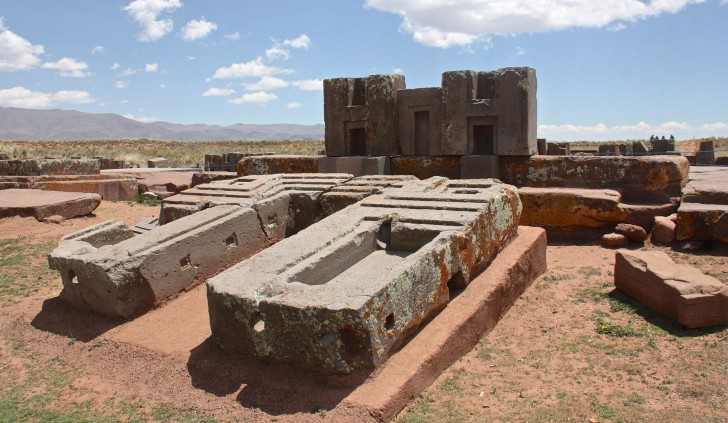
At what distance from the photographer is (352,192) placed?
6.50 metres

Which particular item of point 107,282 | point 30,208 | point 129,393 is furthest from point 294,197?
point 30,208

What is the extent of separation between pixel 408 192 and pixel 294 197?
145 cm

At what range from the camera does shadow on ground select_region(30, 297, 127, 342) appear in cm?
495

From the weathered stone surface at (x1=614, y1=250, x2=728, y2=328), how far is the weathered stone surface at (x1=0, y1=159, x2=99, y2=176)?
11050 millimetres

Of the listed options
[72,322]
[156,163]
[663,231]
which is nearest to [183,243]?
[72,322]

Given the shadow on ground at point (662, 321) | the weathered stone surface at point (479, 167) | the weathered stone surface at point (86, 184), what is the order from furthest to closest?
the weathered stone surface at point (86, 184) < the weathered stone surface at point (479, 167) < the shadow on ground at point (662, 321)

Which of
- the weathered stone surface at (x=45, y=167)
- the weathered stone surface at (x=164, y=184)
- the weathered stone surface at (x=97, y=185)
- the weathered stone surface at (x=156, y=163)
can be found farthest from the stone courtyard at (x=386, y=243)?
the weathered stone surface at (x=156, y=163)

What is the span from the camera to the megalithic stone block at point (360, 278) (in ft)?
11.5

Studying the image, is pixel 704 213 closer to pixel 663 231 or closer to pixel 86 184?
pixel 663 231

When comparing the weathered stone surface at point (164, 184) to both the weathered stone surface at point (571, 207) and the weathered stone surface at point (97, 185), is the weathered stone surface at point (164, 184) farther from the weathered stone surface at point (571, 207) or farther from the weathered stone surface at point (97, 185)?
the weathered stone surface at point (571, 207)

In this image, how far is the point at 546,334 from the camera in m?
4.56

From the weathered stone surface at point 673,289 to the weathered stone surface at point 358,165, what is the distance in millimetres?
Answer: 4136

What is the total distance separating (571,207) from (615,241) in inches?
28.2

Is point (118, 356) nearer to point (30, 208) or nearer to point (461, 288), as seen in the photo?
point (461, 288)
